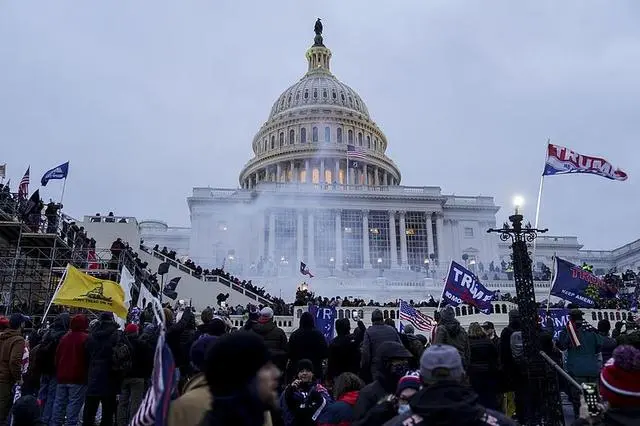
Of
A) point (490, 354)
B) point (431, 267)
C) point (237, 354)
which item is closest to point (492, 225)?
point (431, 267)

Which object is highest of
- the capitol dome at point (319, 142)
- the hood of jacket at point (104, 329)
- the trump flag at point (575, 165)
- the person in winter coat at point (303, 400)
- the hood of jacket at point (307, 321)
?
the capitol dome at point (319, 142)

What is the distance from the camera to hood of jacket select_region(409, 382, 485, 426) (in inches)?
119

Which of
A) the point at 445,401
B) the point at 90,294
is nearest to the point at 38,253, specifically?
the point at 90,294

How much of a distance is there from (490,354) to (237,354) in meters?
6.42

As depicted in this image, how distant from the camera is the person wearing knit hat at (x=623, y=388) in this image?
3.56 meters

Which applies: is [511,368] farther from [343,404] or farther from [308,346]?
[343,404]

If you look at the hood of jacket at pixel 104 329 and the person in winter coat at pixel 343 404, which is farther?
the hood of jacket at pixel 104 329

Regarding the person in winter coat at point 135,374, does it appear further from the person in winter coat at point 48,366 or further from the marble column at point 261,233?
the marble column at point 261,233

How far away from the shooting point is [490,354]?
28.3ft

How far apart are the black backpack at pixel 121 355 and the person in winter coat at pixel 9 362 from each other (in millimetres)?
1521

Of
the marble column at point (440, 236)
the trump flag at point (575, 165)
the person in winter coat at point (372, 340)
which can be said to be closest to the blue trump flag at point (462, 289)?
the trump flag at point (575, 165)

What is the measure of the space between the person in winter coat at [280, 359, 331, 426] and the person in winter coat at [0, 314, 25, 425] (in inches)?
183

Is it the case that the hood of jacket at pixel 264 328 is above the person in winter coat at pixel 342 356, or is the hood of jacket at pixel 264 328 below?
above

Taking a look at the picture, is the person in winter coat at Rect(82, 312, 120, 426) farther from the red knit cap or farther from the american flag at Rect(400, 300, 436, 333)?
the american flag at Rect(400, 300, 436, 333)
